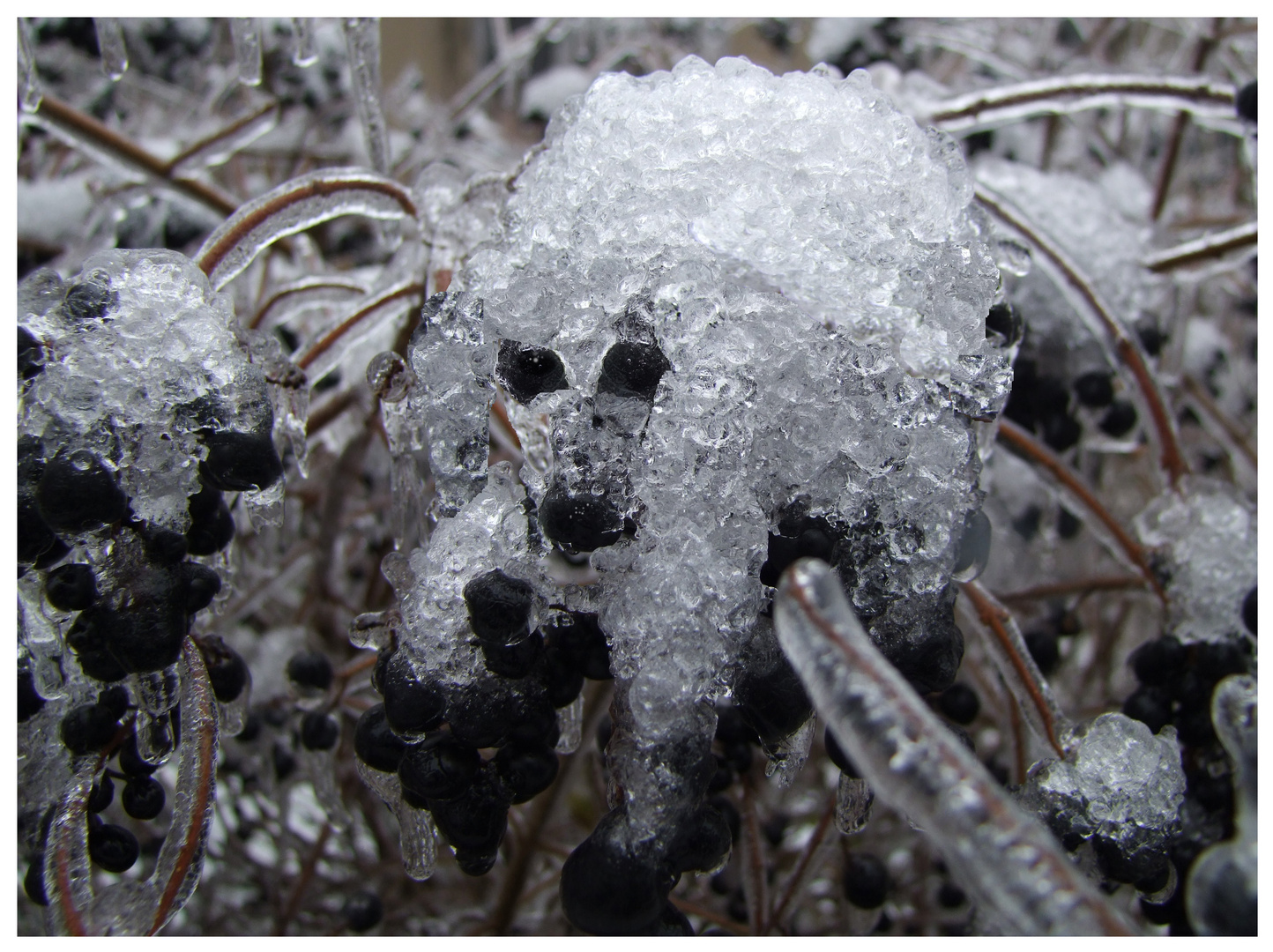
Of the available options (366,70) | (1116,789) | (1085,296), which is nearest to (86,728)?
(366,70)

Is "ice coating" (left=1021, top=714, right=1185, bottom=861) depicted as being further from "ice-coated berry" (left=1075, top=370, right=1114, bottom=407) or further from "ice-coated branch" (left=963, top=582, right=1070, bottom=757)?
"ice-coated berry" (left=1075, top=370, right=1114, bottom=407)

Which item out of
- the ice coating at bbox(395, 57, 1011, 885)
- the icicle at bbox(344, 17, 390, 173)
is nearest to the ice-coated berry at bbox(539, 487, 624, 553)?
the ice coating at bbox(395, 57, 1011, 885)

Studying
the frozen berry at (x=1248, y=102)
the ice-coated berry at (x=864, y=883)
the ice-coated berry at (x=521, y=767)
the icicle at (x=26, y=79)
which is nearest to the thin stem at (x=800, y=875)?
the ice-coated berry at (x=864, y=883)

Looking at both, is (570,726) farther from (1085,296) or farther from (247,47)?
(247,47)

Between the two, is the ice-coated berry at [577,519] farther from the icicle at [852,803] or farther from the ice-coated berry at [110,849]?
the ice-coated berry at [110,849]

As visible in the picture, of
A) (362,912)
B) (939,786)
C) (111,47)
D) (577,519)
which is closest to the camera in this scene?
(939,786)

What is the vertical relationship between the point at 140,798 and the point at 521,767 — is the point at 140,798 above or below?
below

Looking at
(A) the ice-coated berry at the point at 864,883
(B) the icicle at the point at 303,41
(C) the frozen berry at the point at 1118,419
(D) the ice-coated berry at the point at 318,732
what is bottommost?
(A) the ice-coated berry at the point at 864,883
